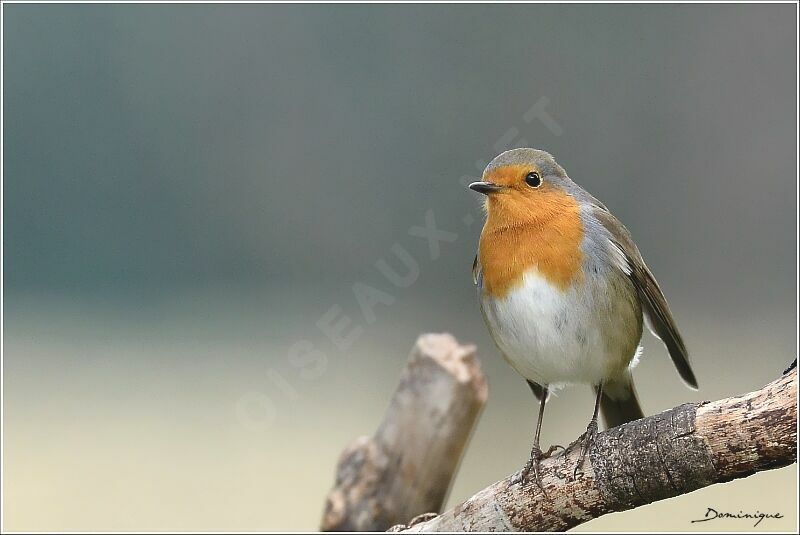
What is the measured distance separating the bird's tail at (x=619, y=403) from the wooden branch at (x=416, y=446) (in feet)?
1.45

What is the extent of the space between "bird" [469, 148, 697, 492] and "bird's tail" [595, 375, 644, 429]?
0.70 ft

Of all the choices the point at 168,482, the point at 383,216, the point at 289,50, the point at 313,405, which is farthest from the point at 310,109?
the point at 168,482

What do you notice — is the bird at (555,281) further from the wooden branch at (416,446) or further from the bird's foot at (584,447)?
the wooden branch at (416,446)

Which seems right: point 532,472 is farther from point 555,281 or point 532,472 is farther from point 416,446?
point 416,446

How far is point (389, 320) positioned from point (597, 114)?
2364mm

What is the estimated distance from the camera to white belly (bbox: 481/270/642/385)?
109 inches

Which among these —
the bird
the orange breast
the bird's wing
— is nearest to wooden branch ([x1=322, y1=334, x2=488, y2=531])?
the bird

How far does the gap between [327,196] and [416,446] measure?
4.09m

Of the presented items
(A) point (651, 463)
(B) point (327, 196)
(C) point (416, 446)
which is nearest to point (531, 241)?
(A) point (651, 463)

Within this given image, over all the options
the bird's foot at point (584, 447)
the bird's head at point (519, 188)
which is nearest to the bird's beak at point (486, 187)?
the bird's head at point (519, 188)

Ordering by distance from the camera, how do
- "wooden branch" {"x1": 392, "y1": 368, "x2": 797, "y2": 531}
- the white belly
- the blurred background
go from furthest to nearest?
the blurred background < the white belly < "wooden branch" {"x1": 392, "y1": 368, "x2": 797, "y2": 531}

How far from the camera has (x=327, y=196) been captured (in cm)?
721

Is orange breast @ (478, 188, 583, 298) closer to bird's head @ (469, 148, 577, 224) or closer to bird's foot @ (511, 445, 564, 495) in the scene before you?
bird's head @ (469, 148, 577, 224)

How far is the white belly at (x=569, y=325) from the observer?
277 cm
